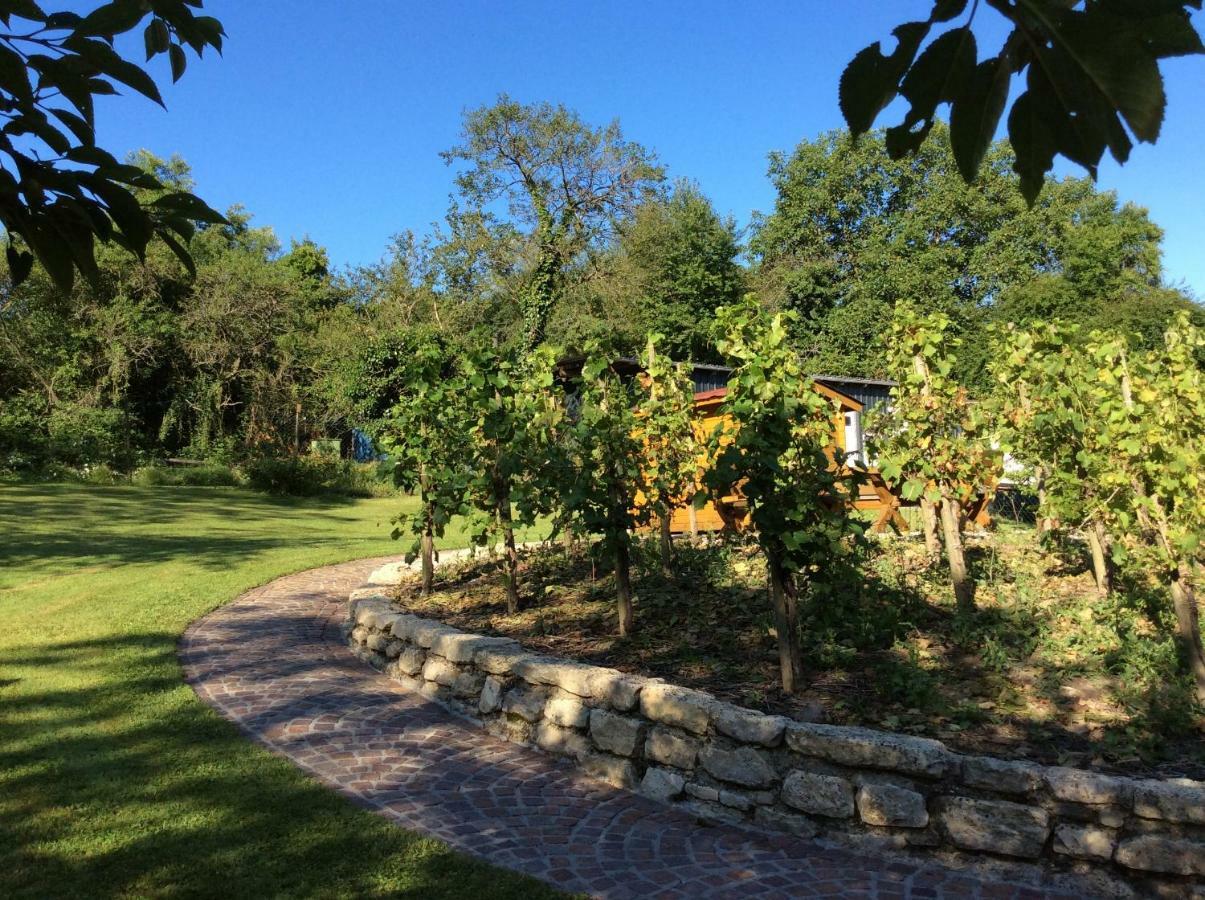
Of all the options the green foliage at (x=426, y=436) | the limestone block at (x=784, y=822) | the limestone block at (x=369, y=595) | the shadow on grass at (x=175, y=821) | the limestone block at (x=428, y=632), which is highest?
the green foliage at (x=426, y=436)

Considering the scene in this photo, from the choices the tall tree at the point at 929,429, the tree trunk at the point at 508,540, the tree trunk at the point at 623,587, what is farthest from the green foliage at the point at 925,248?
the tree trunk at the point at 623,587

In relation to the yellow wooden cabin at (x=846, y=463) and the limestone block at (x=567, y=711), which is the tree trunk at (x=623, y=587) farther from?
the limestone block at (x=567, y=711)

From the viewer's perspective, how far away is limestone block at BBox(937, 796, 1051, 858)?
3307mm

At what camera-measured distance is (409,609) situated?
7.36 m

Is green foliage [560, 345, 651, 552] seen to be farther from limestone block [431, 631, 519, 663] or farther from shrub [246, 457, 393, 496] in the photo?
shrub [246, 457, 393, 496]

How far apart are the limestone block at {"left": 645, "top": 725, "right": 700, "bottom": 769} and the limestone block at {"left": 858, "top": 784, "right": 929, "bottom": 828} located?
83 cm

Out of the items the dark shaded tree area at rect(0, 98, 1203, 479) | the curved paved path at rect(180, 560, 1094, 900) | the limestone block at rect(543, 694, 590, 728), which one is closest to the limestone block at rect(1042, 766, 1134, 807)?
the curved paved path at rect(180, 560, 1094, 900)

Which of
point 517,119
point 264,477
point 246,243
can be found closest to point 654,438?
point 264,477

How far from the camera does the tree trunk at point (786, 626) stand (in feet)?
15.1

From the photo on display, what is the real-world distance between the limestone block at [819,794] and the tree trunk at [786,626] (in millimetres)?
840

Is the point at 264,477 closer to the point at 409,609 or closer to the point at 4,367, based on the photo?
the point at 4,367

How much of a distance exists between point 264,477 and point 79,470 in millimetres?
4159

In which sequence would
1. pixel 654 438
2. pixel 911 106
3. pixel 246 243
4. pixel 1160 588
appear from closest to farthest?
pixel 911 106, pixel 1160 588, pixel 654 438, pixel 246 243

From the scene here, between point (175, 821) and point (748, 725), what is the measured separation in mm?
2581
